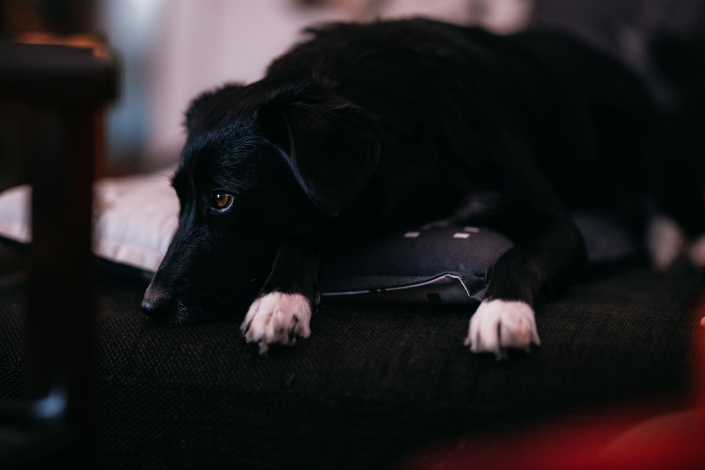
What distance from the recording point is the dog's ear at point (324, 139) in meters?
1.10

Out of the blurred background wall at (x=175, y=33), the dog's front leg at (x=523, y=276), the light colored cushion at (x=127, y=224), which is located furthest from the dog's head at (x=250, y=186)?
the blurred background wall at (x=175, y=33)

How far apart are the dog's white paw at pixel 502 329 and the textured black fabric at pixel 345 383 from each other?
0.08 feet

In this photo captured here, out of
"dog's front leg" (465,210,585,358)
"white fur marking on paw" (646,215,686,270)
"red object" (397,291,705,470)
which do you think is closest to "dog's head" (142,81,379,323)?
"dog's front leg" (465,210,585,358)

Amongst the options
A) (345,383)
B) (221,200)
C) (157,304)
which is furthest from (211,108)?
(345,383)

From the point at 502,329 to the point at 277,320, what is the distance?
1.30 feet

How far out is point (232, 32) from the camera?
13.5 ft

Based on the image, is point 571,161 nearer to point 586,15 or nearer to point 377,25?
point 377,25

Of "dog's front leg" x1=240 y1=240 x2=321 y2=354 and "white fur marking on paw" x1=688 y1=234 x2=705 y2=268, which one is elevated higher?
"dog's front leg" x1=240 y1=240 x2=321 y2=354

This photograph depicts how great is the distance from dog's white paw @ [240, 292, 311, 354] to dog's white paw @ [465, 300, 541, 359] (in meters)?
0.31

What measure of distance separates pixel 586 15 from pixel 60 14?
3783 mm

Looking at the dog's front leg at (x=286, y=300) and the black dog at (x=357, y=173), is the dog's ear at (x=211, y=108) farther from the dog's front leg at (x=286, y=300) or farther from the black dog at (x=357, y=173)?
the dog's front leg at (x=286, y=300)

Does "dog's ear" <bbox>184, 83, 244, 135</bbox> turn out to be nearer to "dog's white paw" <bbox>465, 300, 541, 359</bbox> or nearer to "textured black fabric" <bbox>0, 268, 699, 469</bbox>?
"textured black fabric" <bbox>0, 268, 699, 469</bbox>

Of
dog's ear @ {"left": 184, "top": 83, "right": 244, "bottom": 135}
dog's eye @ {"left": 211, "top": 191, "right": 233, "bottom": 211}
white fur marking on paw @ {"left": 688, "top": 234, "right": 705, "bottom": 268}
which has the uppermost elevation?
dog's ear @ {"left": 184, "top": 83, "right": 244, "bottom": 135}

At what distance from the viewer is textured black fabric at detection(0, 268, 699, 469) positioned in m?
0.89
